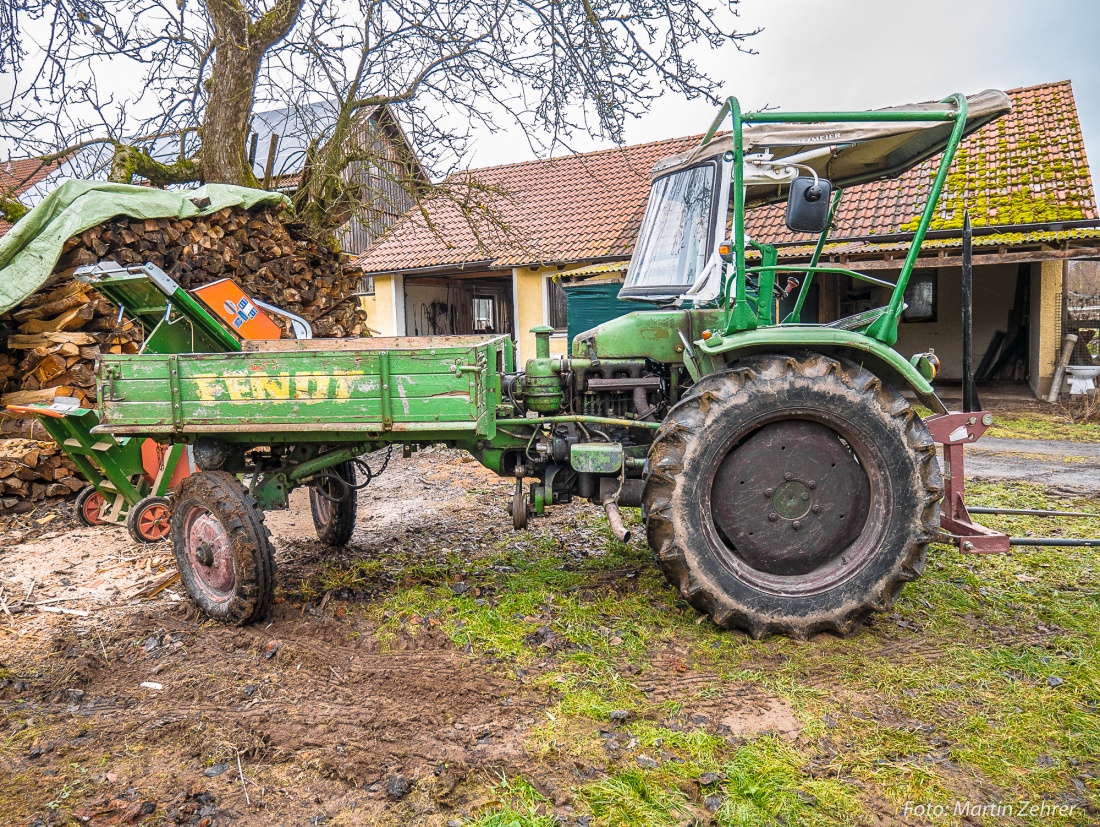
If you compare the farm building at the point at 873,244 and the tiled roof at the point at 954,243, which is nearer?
the tiled roof at the point at 954,243

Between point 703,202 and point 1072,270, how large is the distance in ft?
85.3

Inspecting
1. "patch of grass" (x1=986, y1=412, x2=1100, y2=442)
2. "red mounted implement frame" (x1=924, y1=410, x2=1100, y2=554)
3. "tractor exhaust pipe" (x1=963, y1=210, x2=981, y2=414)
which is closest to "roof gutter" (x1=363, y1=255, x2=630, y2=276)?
"patch of grass" (x1=986, y1=412, x2=1100, y2=442)

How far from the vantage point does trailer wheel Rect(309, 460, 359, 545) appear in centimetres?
483

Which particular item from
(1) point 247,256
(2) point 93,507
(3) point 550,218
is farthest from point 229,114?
(3) point 550,218

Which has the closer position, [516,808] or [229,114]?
[516,808]

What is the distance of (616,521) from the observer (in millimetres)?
3492

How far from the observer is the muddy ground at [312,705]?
2.37m

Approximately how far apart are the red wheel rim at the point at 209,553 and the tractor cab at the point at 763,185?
8.48 feet

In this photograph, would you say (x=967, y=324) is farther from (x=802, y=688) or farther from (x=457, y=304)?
(x=457, y=304)

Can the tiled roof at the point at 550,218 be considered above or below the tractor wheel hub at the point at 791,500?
above

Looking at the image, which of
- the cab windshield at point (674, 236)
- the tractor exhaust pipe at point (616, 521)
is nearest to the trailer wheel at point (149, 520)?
the tractor exhaust pipe at point (616, 521)

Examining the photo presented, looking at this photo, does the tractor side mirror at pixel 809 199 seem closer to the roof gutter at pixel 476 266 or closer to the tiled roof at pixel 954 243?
the tiled roof at pixel 954 243

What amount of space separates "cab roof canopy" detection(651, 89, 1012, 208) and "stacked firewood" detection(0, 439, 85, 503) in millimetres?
5490

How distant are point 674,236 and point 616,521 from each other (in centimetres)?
165
